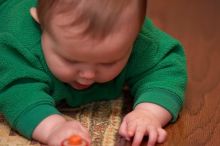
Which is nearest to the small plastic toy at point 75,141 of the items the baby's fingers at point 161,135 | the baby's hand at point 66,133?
the baby's hand at point 66,133

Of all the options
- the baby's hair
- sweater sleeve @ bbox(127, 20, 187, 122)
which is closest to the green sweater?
sweater sleeve @ bbox(127, 20, 187, 122)

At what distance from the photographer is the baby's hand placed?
27.2 inches

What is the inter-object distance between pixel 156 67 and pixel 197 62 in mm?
170

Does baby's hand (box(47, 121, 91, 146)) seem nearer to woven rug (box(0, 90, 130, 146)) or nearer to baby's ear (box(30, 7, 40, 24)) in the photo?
woven rug (box(0, 90, 130, 146))

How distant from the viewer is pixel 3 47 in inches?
31.0

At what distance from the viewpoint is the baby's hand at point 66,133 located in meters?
0.69

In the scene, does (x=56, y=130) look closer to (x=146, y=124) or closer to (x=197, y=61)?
(x=146, y=124)

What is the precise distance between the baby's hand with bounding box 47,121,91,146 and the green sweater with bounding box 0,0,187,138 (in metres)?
0.04

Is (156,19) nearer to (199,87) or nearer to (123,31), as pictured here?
(199,87)

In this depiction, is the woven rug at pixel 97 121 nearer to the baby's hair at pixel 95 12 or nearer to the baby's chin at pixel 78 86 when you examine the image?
the baby's chin at pixel 78 86

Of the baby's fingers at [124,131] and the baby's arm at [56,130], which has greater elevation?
the baby's arm at [56,130]

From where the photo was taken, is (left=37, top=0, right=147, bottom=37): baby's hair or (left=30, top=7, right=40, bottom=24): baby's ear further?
(left=30, top=7, right=40, bottom=24): baby's ear

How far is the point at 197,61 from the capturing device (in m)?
0.99

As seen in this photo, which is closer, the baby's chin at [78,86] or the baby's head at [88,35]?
the baby's head at [88,35]
